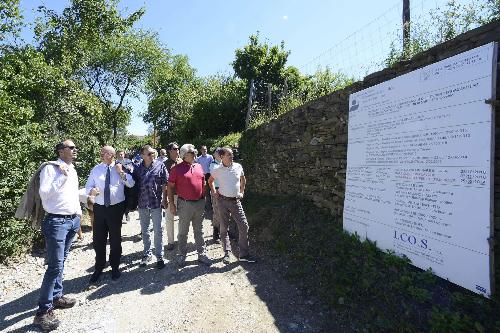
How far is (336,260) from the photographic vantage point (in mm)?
4695

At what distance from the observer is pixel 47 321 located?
3855 millimetres

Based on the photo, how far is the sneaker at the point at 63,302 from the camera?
4.33 metres

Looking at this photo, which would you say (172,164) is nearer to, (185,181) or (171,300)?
(185,181)

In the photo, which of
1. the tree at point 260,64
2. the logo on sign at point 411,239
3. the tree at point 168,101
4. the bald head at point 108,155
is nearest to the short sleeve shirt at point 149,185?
the bald head at point 108,155

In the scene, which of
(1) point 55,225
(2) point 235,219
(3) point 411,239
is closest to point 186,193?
(2) point 235,219

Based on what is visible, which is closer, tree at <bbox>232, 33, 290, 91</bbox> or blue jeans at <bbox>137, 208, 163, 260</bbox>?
blue jeans at <bbox>137, 208, 163, 260</bbox>

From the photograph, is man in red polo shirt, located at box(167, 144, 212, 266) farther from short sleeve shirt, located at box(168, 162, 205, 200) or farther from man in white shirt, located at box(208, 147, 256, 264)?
man in white shirt, located at box(208, 147, 256, 264)

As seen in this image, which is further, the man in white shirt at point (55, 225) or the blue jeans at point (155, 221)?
the blue jeans at point (155, 221)

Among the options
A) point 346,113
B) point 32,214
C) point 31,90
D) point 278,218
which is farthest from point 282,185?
point 31,90

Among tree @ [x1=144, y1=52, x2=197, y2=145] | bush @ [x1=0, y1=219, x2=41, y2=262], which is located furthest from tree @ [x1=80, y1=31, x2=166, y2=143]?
bush @ [x1=0, y1=219, x2=41, y2=262]

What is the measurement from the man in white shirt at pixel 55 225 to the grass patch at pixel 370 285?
3121mm

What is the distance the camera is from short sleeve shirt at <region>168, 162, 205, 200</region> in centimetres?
554

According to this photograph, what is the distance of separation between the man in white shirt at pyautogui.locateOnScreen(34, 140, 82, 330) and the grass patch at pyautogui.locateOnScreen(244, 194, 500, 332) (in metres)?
3.12

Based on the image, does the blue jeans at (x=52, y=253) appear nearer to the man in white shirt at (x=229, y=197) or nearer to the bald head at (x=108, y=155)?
the bald head at (x=108, y=155)
